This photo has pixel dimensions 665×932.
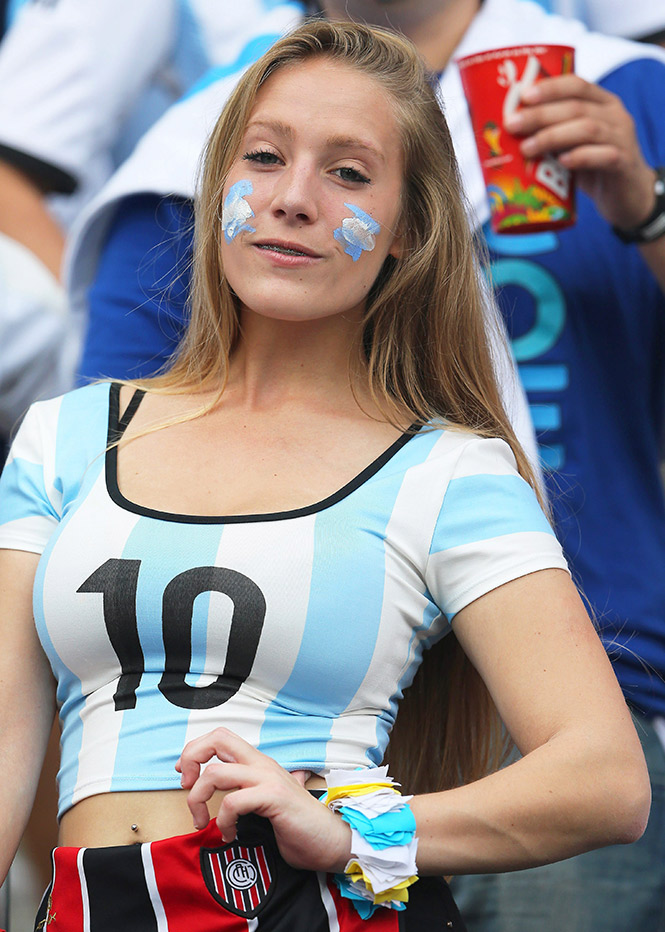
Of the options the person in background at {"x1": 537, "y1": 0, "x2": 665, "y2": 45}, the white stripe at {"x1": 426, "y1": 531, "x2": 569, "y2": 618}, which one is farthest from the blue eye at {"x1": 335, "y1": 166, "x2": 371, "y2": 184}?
the person in background at {"x1": 537, "y1": 0, "x2": 665, "y2": 45}

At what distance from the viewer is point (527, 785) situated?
1.41m

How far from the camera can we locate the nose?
171 cm

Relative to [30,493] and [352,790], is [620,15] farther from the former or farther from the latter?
[352,790]

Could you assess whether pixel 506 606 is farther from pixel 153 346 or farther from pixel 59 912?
pixel 153 346

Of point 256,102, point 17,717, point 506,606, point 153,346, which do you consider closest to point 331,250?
point 256,102

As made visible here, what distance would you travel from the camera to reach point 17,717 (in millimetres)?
1659

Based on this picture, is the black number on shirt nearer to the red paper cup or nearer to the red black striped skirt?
the red black striped skirt

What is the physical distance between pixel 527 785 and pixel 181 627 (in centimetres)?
47

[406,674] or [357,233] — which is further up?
[357,233]

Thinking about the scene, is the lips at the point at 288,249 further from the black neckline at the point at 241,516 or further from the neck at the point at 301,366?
the black neckline at the point at 241,516

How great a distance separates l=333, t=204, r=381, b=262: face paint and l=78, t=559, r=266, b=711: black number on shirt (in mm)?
530

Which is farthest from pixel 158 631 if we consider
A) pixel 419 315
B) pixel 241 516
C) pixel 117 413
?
pixel 419 315

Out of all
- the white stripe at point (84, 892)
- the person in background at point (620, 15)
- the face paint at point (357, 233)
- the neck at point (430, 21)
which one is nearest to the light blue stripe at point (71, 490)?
the white stripe at point (84, 892)

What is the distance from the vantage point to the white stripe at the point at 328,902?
4.72 ft
